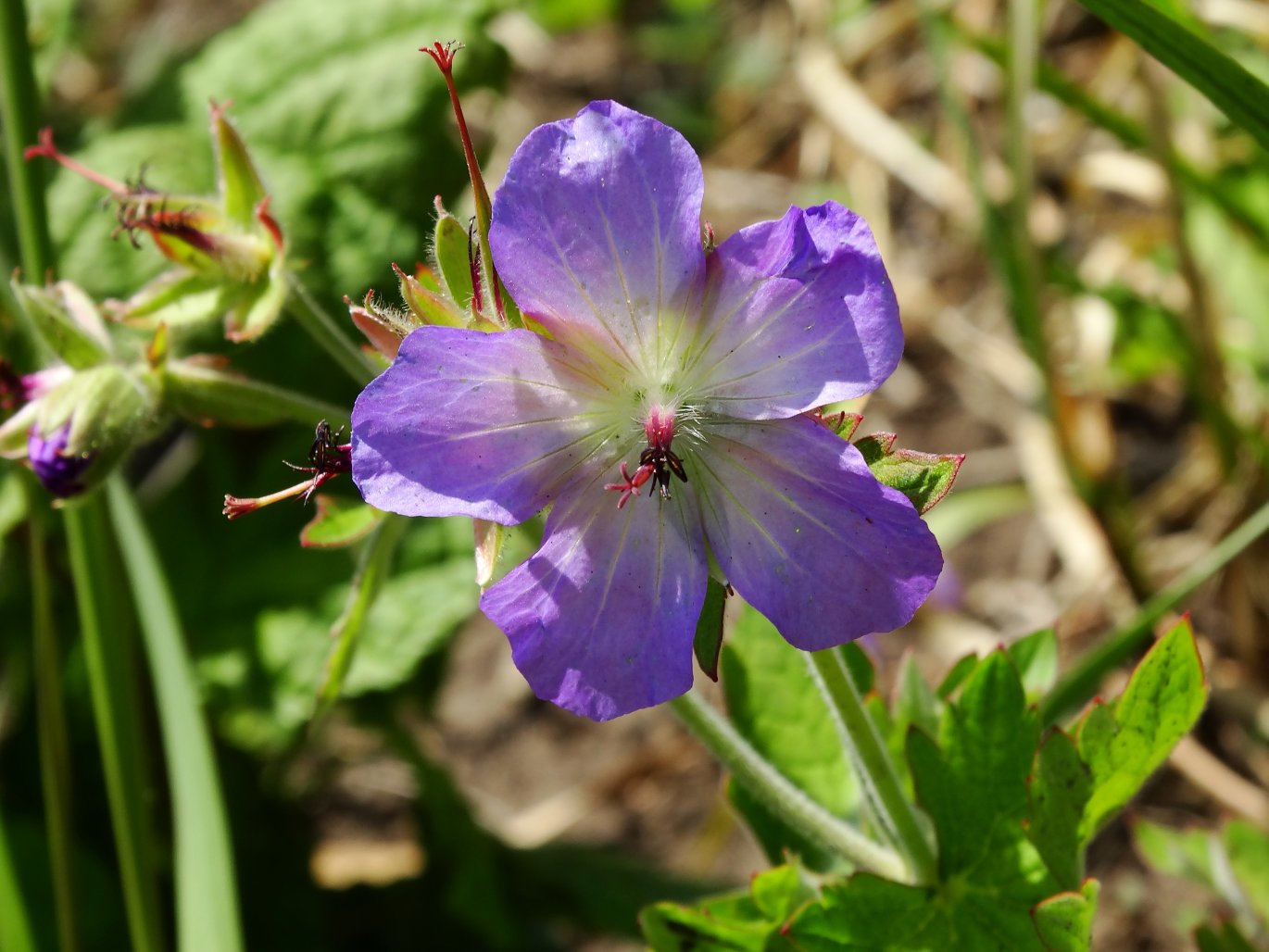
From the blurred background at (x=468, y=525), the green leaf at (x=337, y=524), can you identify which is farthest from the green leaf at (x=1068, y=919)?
the blurred background at (x=468, y=525)

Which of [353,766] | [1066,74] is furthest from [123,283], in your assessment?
[1066,74]

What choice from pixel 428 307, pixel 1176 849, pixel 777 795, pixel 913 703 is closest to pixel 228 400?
pixel 428 307

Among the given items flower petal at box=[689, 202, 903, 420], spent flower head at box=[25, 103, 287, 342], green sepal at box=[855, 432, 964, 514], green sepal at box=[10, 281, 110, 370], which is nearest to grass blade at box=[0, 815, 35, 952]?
green sepal at box=[10, 281, 110, 370]

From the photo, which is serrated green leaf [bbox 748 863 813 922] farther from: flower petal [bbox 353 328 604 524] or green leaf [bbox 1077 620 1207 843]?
flower petal [bbox 353 328 604 524]

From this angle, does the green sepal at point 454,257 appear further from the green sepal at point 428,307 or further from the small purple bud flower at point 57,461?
the small purple bud flower at point 57,461

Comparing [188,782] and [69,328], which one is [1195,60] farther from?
[188,782]

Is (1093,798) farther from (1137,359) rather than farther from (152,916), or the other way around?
(1137,359)

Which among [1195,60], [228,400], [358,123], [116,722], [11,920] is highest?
[1195,60]
